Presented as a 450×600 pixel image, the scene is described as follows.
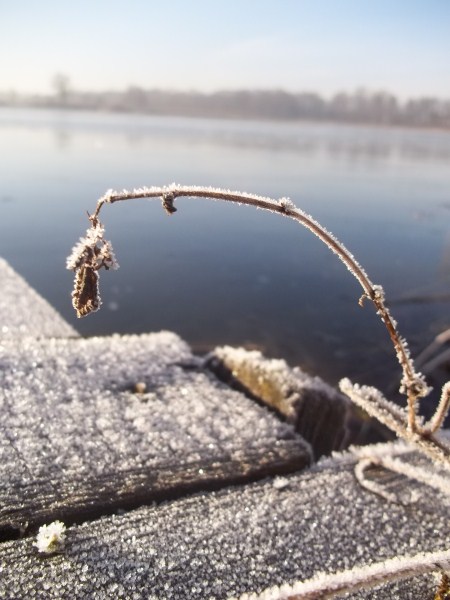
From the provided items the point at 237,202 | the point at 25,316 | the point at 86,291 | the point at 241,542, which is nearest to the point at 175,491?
the point at 241,542

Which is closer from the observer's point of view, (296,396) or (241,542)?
(241,542)

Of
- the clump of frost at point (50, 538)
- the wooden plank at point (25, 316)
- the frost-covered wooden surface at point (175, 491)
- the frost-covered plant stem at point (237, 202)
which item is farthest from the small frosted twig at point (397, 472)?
the wooden plank at point (25, 316)

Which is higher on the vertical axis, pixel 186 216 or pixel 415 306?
pixel 186 216

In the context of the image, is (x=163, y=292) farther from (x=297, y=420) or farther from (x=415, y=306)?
(x=297, y=420)

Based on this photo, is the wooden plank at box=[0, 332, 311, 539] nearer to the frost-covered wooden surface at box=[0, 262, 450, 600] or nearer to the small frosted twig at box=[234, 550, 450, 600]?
the frost-covered wooden surface at box=[0, 262, 450, 600]

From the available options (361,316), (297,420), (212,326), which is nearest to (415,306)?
(361,316)

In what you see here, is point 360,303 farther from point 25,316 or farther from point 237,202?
point 25,316
